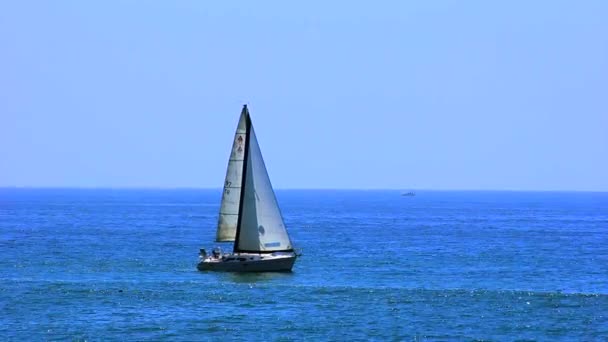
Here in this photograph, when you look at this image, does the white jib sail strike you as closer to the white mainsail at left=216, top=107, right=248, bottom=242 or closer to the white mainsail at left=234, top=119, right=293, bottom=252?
the white mainsail at left=234, top=119, right=293, bottom=252

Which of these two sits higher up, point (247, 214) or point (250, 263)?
point (247, 214)

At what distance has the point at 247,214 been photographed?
77688mm

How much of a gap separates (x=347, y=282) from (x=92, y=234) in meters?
65.7

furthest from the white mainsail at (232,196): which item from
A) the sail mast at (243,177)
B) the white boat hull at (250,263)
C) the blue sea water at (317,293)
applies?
the blue sea water at (317,293)

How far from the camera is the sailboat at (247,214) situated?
253 feet

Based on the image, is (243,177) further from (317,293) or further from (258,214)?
(317,293)

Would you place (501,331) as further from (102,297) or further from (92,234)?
(92,234)

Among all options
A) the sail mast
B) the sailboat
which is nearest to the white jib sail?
the sailboat

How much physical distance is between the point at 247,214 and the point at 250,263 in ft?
12.5

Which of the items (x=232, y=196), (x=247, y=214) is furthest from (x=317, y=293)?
(x=232, y=196)

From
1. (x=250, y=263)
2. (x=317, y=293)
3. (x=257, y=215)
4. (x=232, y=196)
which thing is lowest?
(x=317, y=293)

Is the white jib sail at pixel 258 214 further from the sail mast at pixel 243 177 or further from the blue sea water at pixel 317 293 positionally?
the blue sea water at pixel 317 293

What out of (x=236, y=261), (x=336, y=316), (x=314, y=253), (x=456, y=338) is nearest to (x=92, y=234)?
(x=314, y=253)

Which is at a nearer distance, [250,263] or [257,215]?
[250,263]
